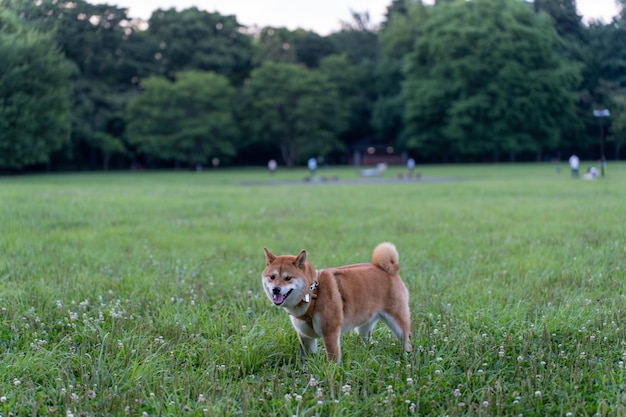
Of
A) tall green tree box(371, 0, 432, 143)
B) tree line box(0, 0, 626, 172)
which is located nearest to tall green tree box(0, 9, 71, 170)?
tree line box(0, 0, 626, 172)

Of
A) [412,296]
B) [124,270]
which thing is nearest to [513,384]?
[412,296]

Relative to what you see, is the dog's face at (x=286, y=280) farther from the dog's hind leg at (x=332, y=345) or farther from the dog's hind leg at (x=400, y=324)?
the dog's hind leg at (x=400, y=324)

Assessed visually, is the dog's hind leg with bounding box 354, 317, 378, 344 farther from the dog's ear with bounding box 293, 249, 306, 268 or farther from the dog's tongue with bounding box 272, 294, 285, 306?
the dog's tongue with bounding box 272, 294, 285, 306

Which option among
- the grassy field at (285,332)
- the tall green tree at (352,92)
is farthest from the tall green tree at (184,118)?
the grassy field at (285,332)

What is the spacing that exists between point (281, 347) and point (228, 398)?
972mm

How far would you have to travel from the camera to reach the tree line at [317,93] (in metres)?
49.4

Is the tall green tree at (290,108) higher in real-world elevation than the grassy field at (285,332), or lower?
higher

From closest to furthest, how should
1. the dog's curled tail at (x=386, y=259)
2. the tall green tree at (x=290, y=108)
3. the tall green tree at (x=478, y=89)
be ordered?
the dog's curled tail at (x=386, y=259) < the tall green tree at (x=478, y=89) < the tall green tree at (x=290, y=108)

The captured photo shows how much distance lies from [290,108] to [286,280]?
5793cm

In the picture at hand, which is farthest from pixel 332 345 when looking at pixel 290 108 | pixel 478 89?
pixel 290 108

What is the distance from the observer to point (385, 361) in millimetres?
3836

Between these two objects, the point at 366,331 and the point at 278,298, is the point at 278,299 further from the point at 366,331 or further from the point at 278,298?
the point at 366,331

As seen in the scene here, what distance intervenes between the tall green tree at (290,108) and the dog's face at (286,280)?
185ft

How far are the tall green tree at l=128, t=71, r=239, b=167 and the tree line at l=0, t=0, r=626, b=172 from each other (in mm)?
135
